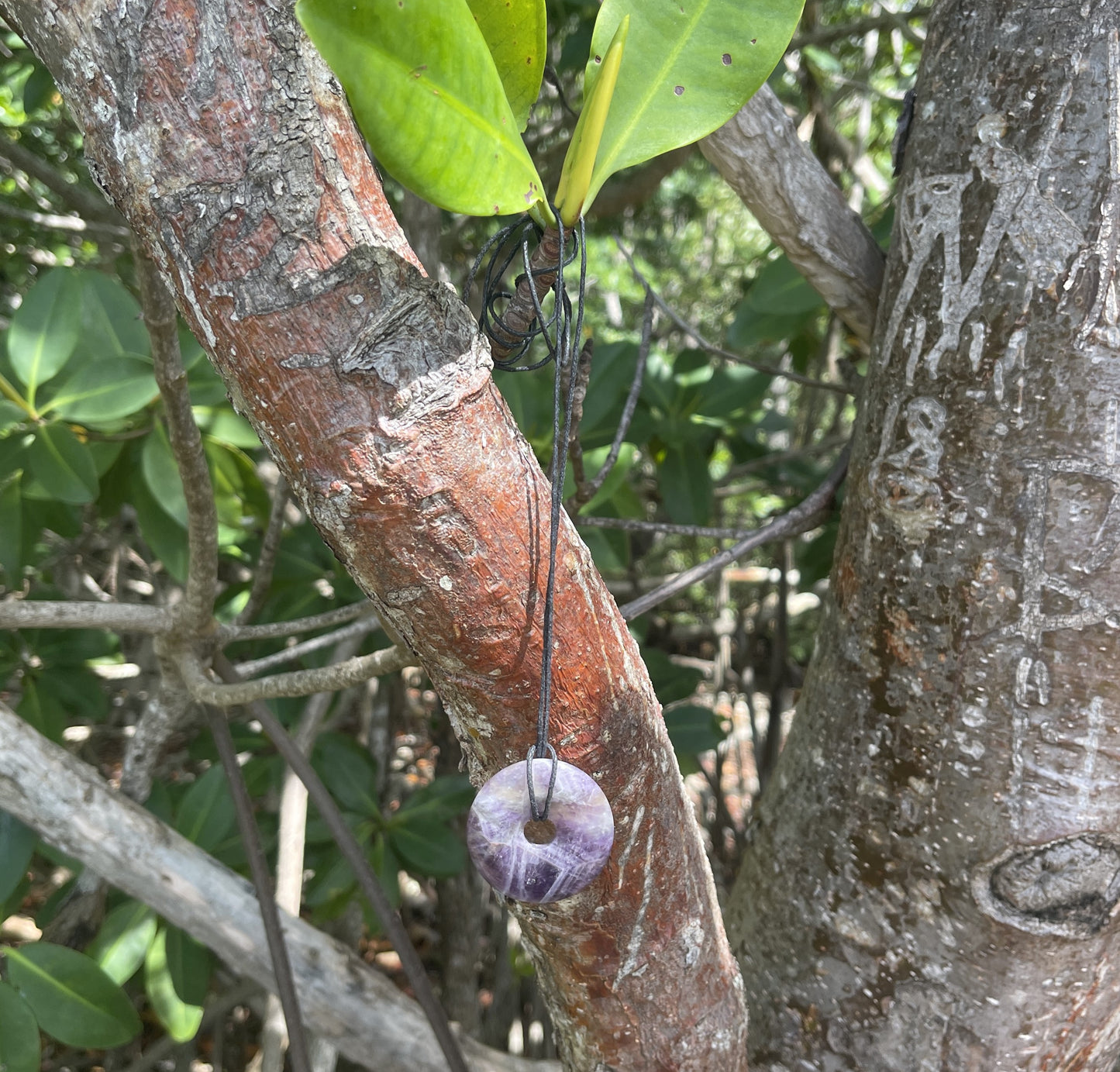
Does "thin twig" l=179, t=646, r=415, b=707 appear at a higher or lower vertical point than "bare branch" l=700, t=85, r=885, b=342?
lower

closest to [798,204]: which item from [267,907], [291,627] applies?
[291,627]

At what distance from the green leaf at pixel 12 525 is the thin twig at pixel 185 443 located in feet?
1.66

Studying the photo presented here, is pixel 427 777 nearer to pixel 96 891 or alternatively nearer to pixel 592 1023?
pixel 96 891

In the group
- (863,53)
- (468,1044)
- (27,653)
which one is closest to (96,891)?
(27,653)

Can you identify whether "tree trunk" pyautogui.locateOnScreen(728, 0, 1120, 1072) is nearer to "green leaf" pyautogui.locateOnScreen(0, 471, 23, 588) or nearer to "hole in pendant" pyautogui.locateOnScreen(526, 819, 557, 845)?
"hole in pendant" pyautogui.locateOnScreen(526, 819, 557, 845)

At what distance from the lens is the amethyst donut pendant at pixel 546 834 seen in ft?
1.48

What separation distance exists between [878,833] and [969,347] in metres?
0.38

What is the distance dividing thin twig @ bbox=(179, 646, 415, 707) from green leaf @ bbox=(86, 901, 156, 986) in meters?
0.55

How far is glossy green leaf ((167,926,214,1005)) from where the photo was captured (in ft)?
3.55

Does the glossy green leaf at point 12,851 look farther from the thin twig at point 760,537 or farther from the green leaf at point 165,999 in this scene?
the thin twig at point 760,537

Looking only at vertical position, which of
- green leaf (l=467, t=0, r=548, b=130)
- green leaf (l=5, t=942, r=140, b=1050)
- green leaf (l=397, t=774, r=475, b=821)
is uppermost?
green leaf (l=467, t=0, r=548, b=130)

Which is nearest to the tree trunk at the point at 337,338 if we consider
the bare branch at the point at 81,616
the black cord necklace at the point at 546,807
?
the black cord necklace at the point at 546,807

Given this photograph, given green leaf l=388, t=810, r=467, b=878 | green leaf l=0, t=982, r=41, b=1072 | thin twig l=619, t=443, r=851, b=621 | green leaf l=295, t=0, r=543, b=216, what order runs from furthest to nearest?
green leaf l=388, t=810, r=467, b=878 → green leaf l=0, t=982, r=41, b=1072 → thin twig l=619, t=443, r=851, b=621 → green leaf l=295, t=0, r=543, b=216

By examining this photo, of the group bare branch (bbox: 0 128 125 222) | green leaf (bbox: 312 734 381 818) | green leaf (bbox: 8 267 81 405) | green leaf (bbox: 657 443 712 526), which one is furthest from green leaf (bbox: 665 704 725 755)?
bare branch (bbox: 0 128 125 222)
